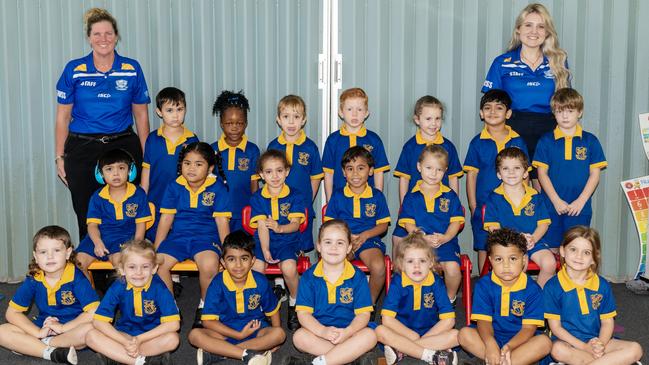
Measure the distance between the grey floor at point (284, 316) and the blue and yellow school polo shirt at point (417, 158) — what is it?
880 millimetres

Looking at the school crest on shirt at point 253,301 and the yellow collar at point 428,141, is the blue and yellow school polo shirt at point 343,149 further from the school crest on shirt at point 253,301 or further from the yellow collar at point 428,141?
the school crest on shirt at point 253,301

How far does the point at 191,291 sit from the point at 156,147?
1051 millimetres

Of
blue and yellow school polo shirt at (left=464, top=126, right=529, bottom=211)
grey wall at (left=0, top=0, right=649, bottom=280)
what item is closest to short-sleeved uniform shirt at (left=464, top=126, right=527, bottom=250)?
blue and yellow school polo shirt at (left=464, top=126, right=529, bottom=211)

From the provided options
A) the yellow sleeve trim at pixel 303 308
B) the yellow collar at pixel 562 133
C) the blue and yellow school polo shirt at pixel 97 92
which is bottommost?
the yellow sleeve trim at pixel 303 308

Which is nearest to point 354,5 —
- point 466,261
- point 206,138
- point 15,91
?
point 206,138

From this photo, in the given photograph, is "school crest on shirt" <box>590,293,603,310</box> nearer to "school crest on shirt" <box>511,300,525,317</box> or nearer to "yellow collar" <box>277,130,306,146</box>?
"school crest on shirt" <box>511,300,525,317</box>

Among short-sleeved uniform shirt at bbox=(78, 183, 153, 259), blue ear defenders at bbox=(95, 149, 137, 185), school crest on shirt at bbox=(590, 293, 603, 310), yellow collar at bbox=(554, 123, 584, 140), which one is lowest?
school crest on shirt at bbox=(590, 293, 603, 310)

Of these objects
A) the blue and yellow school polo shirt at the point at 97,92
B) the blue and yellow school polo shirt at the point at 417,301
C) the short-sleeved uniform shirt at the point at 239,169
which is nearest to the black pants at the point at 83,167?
the blue and yellow school polo shirt at the point at 97,92

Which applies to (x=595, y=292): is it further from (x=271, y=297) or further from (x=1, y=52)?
(x=1, y=52)

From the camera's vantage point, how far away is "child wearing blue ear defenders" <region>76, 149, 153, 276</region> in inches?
218

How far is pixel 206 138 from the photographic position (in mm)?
6359

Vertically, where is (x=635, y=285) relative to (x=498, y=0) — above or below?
below

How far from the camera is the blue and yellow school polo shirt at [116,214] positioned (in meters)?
5.57

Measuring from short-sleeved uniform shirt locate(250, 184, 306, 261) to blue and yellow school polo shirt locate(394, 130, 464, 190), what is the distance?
78 centimetres
